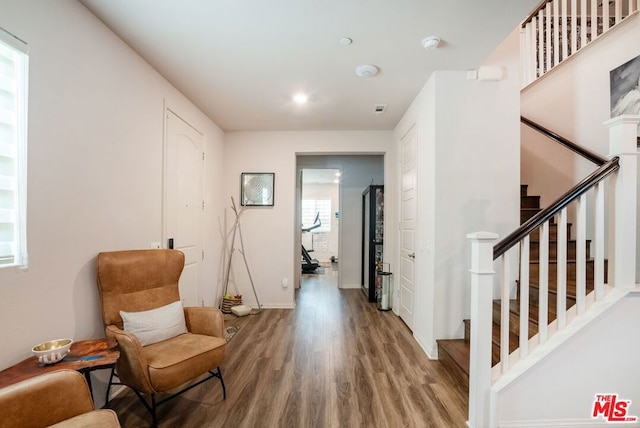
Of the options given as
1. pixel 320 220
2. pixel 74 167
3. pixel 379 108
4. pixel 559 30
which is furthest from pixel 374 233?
pixel 320 220

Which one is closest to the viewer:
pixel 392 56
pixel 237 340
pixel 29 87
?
pixel 29 87

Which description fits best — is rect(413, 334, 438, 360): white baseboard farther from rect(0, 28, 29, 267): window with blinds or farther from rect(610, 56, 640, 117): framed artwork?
rect(0, 28, 29, 267): window with blinds

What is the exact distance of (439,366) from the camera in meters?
2.56

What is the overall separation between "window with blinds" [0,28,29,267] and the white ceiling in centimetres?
67

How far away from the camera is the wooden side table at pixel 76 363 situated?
1.30m

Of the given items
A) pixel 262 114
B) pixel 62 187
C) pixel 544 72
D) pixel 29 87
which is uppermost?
pixel 544 72

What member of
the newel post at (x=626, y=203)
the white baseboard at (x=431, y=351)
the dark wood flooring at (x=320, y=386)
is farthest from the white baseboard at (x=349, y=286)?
the newel post at (x=626, y=203)

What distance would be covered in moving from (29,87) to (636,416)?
397 centimetres

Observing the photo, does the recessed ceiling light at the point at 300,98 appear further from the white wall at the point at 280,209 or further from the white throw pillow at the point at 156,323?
the white throw pillow at the point at 156,323

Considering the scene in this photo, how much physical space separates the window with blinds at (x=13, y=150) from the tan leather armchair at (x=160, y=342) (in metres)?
0.49

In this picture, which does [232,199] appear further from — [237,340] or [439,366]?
[439,366]

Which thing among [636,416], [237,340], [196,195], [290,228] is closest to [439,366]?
[636,416]

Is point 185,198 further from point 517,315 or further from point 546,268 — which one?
point 517,315

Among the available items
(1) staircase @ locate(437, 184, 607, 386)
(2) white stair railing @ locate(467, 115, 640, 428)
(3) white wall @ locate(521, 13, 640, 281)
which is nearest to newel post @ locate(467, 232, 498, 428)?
(2) white stair railing @ locate(467, 115, 640, 428)
